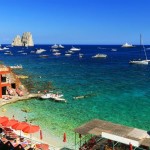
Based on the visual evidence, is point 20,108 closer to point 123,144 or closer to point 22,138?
point 22,138

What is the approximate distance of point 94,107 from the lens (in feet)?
168

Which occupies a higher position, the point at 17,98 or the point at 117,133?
the point at 117,133

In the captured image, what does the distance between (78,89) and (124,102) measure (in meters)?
14.6

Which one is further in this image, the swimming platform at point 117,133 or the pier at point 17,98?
the pier at point 17,98

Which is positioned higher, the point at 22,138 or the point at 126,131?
the point at 126,131

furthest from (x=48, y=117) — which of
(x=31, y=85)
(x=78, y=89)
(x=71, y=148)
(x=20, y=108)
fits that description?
(x=31, y=85)

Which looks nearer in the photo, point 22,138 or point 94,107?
point 22,138

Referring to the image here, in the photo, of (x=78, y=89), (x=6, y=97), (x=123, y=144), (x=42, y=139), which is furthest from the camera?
(x=78, y=89)

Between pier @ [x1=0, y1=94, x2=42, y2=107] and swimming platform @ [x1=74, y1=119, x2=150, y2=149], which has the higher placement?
swimming platform @ [x1=74, y1=119, x2=150, y2=149]

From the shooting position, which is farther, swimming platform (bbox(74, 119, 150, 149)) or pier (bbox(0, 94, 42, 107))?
pier (bbox(0, 94, 42, 107))

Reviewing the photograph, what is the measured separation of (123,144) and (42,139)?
11.5 meters

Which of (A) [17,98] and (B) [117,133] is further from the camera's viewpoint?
(A) [17,98]

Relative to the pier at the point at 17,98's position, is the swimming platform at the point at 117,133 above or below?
above

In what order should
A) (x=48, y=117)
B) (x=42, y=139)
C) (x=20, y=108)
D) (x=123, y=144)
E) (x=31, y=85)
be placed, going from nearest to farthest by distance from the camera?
1. (x=123, y=144)
2. (x=42, y=139)
3. (x=48, y=117)
4. (x=20, y=108)
5. (x=31, y=85)
